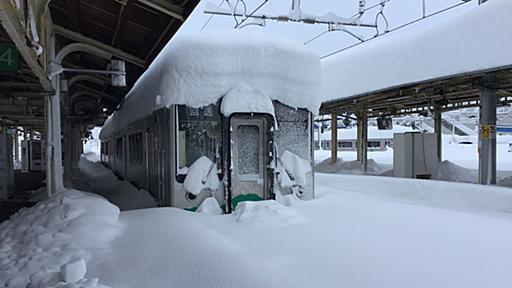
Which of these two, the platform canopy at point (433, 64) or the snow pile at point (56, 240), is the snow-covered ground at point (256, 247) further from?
the platform canopy at point (433, 64)

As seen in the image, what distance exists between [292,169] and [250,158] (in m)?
0.80

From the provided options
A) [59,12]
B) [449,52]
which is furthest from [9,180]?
[449,52]

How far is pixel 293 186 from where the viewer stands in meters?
7.28

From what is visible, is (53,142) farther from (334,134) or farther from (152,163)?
(334,134)

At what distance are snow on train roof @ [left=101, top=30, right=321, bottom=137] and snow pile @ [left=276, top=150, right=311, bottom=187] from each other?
2.93ft

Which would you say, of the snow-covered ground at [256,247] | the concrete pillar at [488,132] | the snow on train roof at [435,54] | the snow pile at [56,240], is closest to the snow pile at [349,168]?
the snow on train roof at [435,54]

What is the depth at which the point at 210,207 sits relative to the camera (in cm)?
656

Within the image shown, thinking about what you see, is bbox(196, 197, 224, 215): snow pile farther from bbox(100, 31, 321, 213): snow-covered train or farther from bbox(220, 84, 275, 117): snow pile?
Result: bbox(220, 84, 275, 117): snow pile

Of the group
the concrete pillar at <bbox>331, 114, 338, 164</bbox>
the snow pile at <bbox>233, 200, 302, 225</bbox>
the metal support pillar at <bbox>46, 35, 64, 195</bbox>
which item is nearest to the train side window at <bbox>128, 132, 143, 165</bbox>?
the metal support pillar at <bbox>46, 35, 64, 195</bbox>

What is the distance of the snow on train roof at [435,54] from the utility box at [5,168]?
9.70 m

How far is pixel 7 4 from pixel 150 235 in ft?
8.72

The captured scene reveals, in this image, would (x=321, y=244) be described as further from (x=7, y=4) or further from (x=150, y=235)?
(x=7, y=4)

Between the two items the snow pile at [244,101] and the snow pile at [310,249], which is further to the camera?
the snow pile at [244,101]

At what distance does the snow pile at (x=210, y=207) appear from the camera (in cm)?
647
